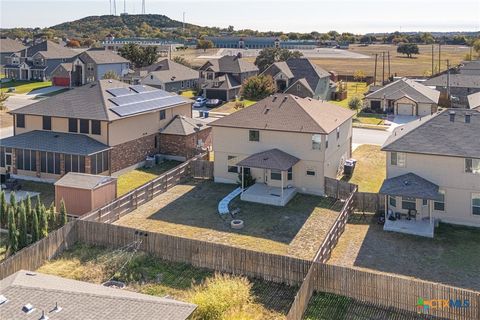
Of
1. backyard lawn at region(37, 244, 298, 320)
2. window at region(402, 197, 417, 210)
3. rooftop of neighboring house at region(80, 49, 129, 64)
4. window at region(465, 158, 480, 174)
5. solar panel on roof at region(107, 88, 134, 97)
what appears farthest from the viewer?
rooftop of neighboring house at region(80, 49, 129, 64)

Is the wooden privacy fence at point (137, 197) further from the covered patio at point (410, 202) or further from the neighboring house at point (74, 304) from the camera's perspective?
the covered patio at point (410, 202)

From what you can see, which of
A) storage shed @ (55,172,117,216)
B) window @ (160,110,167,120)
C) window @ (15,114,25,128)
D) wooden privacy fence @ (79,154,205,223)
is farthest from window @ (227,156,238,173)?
window @ (15,114,25,128)

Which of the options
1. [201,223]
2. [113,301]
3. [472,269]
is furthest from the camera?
[201,223]

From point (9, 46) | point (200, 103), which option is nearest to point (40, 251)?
point (200, 103)

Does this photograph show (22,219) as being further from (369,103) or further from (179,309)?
(369,103)

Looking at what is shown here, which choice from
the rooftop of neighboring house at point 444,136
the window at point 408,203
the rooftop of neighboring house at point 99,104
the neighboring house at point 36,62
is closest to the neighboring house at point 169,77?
the neighboring house at point 36,62

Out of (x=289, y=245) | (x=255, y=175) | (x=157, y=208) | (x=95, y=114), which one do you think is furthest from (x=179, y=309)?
(x=95, y=114)

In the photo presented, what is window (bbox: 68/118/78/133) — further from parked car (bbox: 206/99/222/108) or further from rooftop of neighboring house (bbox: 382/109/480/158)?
parked car (bbox: 206/99/222/108)
